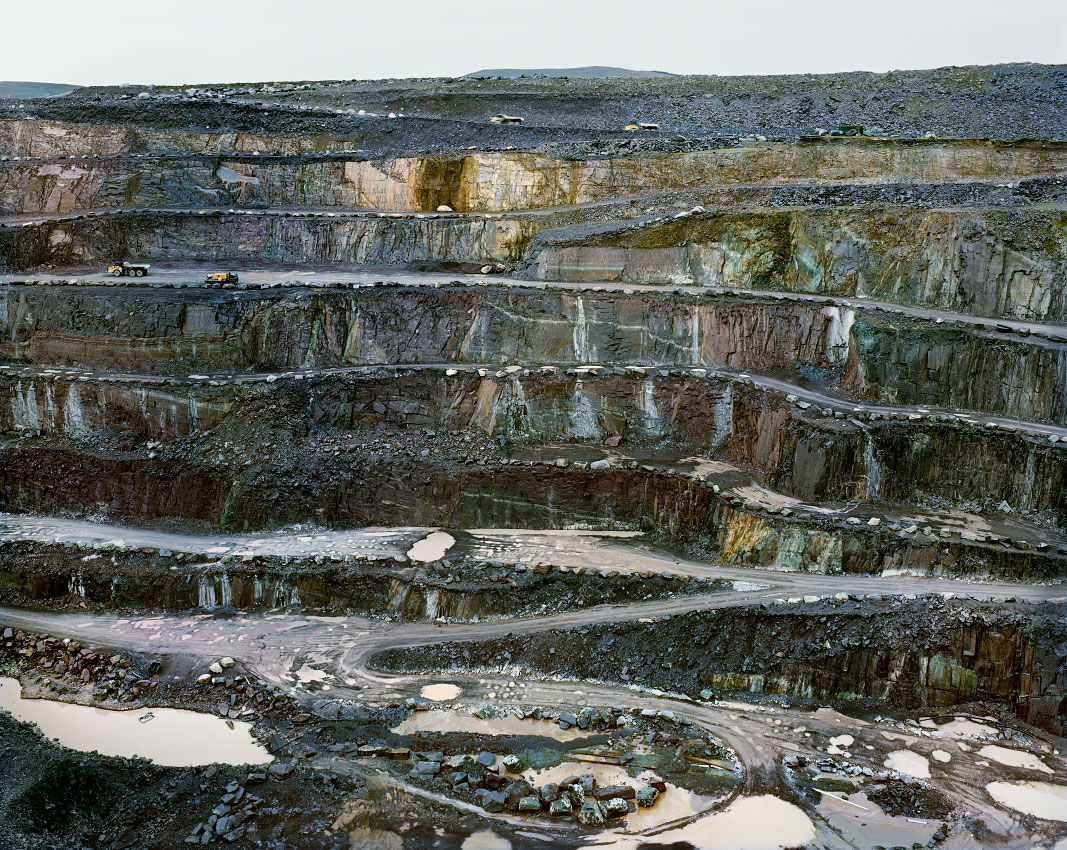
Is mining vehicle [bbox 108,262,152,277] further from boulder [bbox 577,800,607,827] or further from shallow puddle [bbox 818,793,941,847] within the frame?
shallow puddle [bbox 818,793,941,847]

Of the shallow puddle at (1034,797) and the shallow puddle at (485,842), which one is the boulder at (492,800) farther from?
the shallow puddle at (1034,797)

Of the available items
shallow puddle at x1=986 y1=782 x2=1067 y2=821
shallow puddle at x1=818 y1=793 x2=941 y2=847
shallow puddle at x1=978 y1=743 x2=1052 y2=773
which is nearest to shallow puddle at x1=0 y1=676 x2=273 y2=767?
shallow puddle at x1=818 y1=793 x2=941 y2=847

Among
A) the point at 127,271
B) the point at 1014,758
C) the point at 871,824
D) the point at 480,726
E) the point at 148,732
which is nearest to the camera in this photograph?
the point at 871,824

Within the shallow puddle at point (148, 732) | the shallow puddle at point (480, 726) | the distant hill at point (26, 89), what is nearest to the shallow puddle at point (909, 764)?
the shallow puddle at point (480, 726)

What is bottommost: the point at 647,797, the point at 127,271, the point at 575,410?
the point at 647,797

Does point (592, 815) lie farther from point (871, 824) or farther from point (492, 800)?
point (871, 824)

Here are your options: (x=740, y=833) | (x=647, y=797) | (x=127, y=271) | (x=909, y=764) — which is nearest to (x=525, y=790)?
(x=647, y=797)
